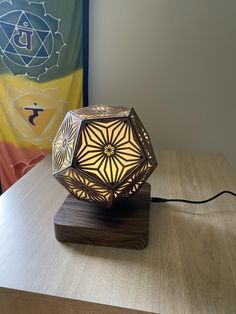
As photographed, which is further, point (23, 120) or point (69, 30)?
point (23, 120)

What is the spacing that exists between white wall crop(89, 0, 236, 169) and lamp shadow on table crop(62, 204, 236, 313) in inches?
26.1

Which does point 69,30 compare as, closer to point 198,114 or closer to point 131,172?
point 198,114

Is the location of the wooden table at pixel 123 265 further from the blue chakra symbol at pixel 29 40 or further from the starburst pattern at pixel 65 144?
the blue chakra symbol at pixel 29 40

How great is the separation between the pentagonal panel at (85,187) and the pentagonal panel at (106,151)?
13mm

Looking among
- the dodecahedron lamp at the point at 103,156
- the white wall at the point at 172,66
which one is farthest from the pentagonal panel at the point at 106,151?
the white wall at the point at 172,66

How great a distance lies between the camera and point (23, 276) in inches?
16.7

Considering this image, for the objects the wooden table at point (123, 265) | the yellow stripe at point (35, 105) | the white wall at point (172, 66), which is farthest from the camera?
the yellow stripe at point (35, 105)

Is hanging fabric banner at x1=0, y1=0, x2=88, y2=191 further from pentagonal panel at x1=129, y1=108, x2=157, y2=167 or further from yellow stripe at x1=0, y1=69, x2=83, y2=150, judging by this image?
pentagonal panel at x1=129, y1=108, x2=157, y2=167

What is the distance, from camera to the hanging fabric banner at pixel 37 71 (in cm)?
105

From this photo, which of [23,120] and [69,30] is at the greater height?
[69,30]

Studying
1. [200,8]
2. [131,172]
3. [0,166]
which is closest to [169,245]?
[131,172]

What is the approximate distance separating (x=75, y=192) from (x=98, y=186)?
0.06 m

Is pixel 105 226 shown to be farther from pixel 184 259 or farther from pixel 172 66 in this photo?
pixel 172 66

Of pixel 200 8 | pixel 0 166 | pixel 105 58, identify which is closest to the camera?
pixel 200 8
